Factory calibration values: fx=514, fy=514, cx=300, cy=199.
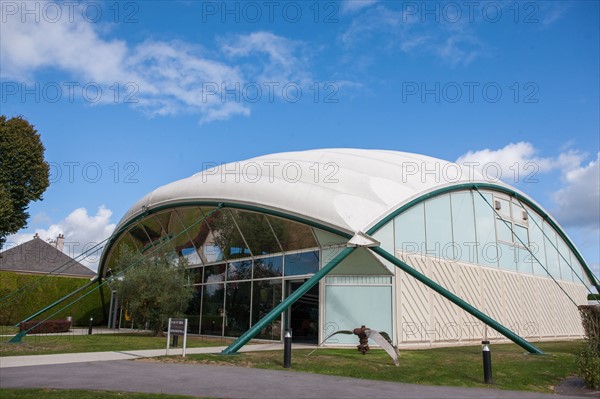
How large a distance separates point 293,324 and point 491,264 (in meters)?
8.61

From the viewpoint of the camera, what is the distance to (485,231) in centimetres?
2138

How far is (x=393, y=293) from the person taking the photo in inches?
659

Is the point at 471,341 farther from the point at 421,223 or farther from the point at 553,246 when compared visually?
the point at 553,246

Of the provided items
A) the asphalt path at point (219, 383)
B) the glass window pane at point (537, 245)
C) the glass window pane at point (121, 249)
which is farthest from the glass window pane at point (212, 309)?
the glass window pane at point (537, 245)

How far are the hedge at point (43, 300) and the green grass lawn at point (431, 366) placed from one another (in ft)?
68.3

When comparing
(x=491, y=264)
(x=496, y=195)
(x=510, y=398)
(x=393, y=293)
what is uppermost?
(x=496, y=195)

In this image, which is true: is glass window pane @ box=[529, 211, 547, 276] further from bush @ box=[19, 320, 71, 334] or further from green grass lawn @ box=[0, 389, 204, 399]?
bush @ box=[19, 320, 71, 334]

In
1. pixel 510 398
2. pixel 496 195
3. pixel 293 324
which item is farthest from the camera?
pixel 496 195

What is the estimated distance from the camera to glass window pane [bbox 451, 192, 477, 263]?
20.0 meters

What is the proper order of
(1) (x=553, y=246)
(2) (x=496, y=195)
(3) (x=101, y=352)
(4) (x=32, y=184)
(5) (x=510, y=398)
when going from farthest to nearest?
(4) (x=32, y=184), (1) (x=553, y=246), (2) (x=496, y=195), (3) (x=101, y=352), (5) (x=510, y=398)

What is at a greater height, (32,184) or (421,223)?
(32,184)

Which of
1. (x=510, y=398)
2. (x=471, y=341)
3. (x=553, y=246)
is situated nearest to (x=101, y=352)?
(x=510, y=398)

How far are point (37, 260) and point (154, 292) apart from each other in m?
31.4

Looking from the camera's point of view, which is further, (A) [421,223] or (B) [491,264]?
(B) [491,264]
